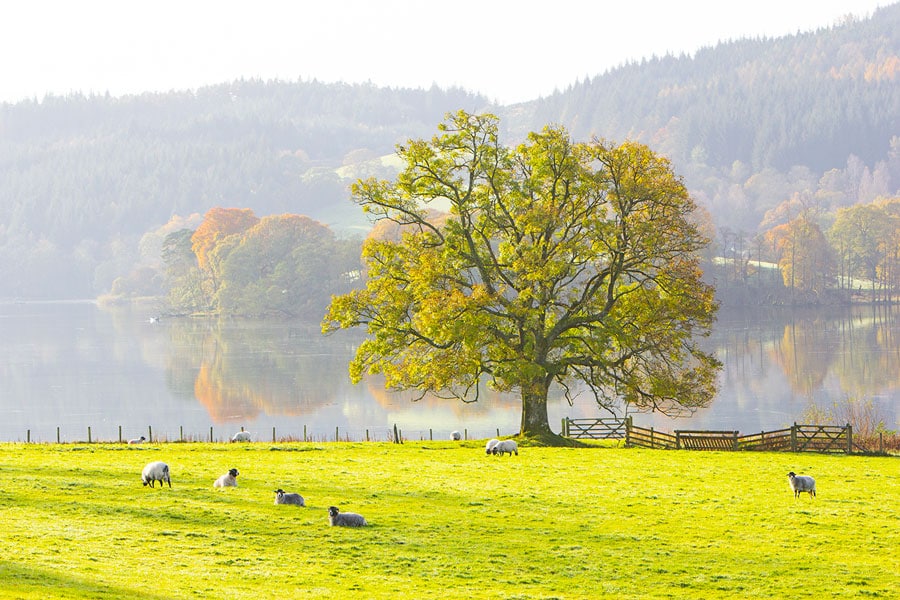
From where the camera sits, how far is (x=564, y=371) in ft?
166

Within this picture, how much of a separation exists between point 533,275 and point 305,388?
4757cm

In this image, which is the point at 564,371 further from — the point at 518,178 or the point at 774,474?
the point at 774,474

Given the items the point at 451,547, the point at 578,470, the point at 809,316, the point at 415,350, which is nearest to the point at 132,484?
the point at 451,547

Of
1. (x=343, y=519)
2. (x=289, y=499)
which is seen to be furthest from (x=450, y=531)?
(x=289, y=499)

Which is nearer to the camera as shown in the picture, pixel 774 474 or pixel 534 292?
pixel 774 474

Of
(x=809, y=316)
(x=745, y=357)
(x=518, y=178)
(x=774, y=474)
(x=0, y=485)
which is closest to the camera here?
(x=0, y=485)

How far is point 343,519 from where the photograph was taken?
25.9m

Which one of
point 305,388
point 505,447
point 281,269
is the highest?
point 281,269

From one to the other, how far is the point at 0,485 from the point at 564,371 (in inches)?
1078

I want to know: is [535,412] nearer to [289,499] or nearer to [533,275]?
[533,275]

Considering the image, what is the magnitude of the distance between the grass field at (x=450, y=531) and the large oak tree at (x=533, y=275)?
9.30 meters

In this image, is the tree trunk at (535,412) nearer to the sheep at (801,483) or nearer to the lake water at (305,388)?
the lake water at (305,388)

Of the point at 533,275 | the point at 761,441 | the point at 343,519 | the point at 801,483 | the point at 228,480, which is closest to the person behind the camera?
the point at 343,519

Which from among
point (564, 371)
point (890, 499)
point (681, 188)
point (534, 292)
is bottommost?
point (890, 499)
